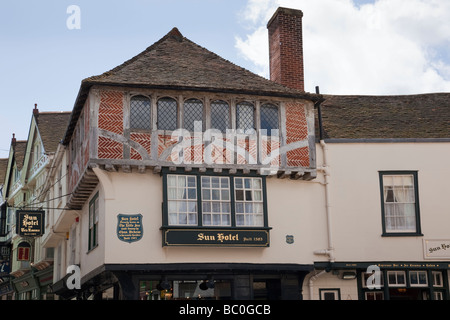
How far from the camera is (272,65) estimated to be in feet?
75.1

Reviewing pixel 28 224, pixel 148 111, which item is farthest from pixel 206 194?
pixel 28 224

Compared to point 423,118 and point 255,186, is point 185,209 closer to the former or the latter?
point 255,186

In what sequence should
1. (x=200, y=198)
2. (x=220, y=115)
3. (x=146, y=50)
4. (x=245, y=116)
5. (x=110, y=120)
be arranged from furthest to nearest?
(x=146, y=50) → (x=245, y=116) → (x=220, y=115) → (x=200, y=198) → (x=110, y=120)

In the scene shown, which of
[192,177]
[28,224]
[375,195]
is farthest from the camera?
[28,224]

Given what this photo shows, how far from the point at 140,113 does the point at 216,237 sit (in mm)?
3984

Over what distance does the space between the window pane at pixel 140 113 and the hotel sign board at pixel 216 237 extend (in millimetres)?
2956

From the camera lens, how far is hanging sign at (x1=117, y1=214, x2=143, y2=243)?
1827 cm

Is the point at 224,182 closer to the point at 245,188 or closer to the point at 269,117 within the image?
the point at 245,188

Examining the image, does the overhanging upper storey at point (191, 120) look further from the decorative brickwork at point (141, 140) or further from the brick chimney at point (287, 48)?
the brick chimney at point (287, 48)

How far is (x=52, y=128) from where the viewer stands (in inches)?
1357

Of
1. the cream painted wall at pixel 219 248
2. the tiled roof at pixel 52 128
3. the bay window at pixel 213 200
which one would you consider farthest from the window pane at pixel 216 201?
the tiled roof at pixel 52 128
